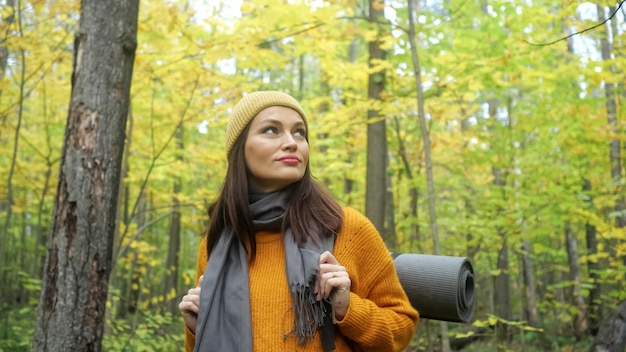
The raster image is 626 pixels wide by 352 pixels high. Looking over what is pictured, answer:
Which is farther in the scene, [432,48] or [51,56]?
[51,56]

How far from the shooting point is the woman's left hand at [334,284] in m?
1.52

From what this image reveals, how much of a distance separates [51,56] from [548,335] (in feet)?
34.3

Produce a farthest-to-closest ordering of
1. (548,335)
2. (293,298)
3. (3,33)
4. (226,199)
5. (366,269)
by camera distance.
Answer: (548,335) → (3,33) → (226,199) → (366,269) → (293,298)

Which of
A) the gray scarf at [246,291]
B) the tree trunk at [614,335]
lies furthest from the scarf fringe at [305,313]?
the tree trunk at [614,335]

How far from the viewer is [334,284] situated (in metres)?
1.51

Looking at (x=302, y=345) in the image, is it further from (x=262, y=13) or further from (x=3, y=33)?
(x=3, y=33)

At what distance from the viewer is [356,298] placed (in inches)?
63.2

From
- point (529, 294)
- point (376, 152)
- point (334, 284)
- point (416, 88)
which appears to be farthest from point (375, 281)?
point (529, 294)

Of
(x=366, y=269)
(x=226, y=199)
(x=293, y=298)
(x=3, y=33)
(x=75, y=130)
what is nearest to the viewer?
(x=293, y=298)

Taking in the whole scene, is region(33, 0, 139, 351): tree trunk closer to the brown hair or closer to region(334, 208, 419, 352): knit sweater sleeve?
the brown hair

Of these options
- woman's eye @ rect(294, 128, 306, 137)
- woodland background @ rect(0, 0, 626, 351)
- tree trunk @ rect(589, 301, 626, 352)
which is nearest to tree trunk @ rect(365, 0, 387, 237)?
woodland background @ rect(0, 0, 626, 351)

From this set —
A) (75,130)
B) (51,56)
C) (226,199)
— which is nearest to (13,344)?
(51,56)

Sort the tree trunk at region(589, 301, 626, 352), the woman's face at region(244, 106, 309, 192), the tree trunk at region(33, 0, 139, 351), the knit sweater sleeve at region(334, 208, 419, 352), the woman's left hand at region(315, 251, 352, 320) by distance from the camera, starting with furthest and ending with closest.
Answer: the tree trunk at region(589, 301, 626, 352), the tree trunk at region(33, 0, 139, 351), the woman's face at region(244, 106, 309, 192), the knit sweater sleeve at region(334, 208, 419, 352), the woman's left hand at region(315, 251, 352, 320)

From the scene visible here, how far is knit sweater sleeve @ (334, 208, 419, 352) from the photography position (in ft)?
5.45
